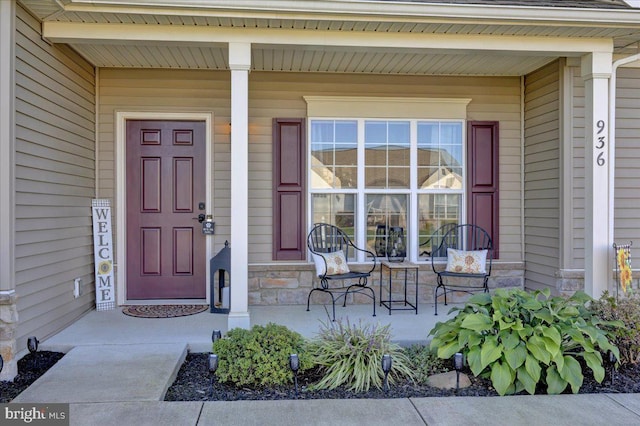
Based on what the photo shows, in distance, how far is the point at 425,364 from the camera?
2938 mm

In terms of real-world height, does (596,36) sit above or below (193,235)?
above

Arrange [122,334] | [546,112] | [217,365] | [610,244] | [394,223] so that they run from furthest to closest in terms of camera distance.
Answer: [394,223], [546,112], [610,244], [122,334], [217,365]

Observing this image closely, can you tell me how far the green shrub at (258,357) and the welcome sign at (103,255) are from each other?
2.04 meters

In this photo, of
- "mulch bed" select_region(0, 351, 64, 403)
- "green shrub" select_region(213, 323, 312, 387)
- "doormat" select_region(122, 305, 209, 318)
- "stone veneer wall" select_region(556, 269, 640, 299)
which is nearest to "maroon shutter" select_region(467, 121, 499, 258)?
"stone veneer wall" select_region(556, 269, 640, 299)

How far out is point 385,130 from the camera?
4.80 m

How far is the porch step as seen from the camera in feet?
8.21

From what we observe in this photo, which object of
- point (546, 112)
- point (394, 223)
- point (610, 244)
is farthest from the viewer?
point (394, 223)

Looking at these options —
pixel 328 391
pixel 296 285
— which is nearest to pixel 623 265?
pixel 328 391

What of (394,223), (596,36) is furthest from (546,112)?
(394,223)

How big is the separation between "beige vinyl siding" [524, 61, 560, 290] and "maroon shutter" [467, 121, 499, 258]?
319 millimetres

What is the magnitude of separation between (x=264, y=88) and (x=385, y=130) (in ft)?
4.31

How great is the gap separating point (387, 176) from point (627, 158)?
2290 mm

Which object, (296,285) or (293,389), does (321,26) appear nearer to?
(296,285)

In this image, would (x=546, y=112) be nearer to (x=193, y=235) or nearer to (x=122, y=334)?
(x=193, y=235)
